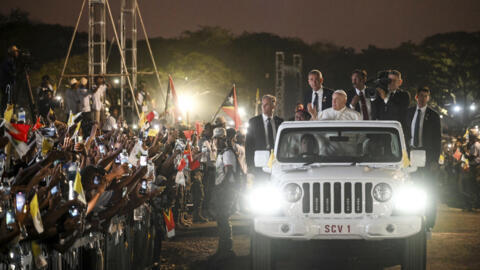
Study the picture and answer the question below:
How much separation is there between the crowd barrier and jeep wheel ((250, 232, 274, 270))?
1.28m

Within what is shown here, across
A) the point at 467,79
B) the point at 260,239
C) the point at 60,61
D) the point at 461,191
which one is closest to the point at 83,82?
the point at 461,191

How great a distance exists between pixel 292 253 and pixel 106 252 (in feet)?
7.43

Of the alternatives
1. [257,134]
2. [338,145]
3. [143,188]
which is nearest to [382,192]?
[338,145]

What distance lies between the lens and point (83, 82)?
21562mm

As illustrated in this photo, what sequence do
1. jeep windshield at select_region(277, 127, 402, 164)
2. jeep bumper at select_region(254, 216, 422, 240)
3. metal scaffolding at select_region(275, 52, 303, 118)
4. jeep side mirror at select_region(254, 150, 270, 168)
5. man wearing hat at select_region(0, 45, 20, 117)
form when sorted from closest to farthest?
jeep bumper at select_region(254, 216, 422, 240)
jeep side mirror at select_region(254, 150, 270, 168)
jeep windshield at select_region(277, 127, 402, 164)
man wearing hat at select_region(0, 45, 20, 117)
metal scaffolding at select_region(275, 52, 303, 118)

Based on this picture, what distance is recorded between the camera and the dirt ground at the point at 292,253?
1056cm

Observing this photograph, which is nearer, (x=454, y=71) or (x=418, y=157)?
(x=418, y=157)

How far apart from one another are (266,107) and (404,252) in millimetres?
4121

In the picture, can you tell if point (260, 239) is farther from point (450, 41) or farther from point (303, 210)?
point (450, 41)

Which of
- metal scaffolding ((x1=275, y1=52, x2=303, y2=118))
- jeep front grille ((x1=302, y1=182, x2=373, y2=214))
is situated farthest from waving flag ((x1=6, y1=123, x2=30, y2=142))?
metal scaffolding ((x1=275, y1=52, x2=303, y2=118))

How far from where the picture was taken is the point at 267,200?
28.6ft

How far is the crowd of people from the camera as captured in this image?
5805mm

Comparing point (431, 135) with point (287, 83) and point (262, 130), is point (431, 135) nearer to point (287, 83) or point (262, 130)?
point (262, 130)

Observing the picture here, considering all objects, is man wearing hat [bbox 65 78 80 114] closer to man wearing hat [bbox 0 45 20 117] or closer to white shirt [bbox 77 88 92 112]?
white shirt [bbox 77 88 92 112]
